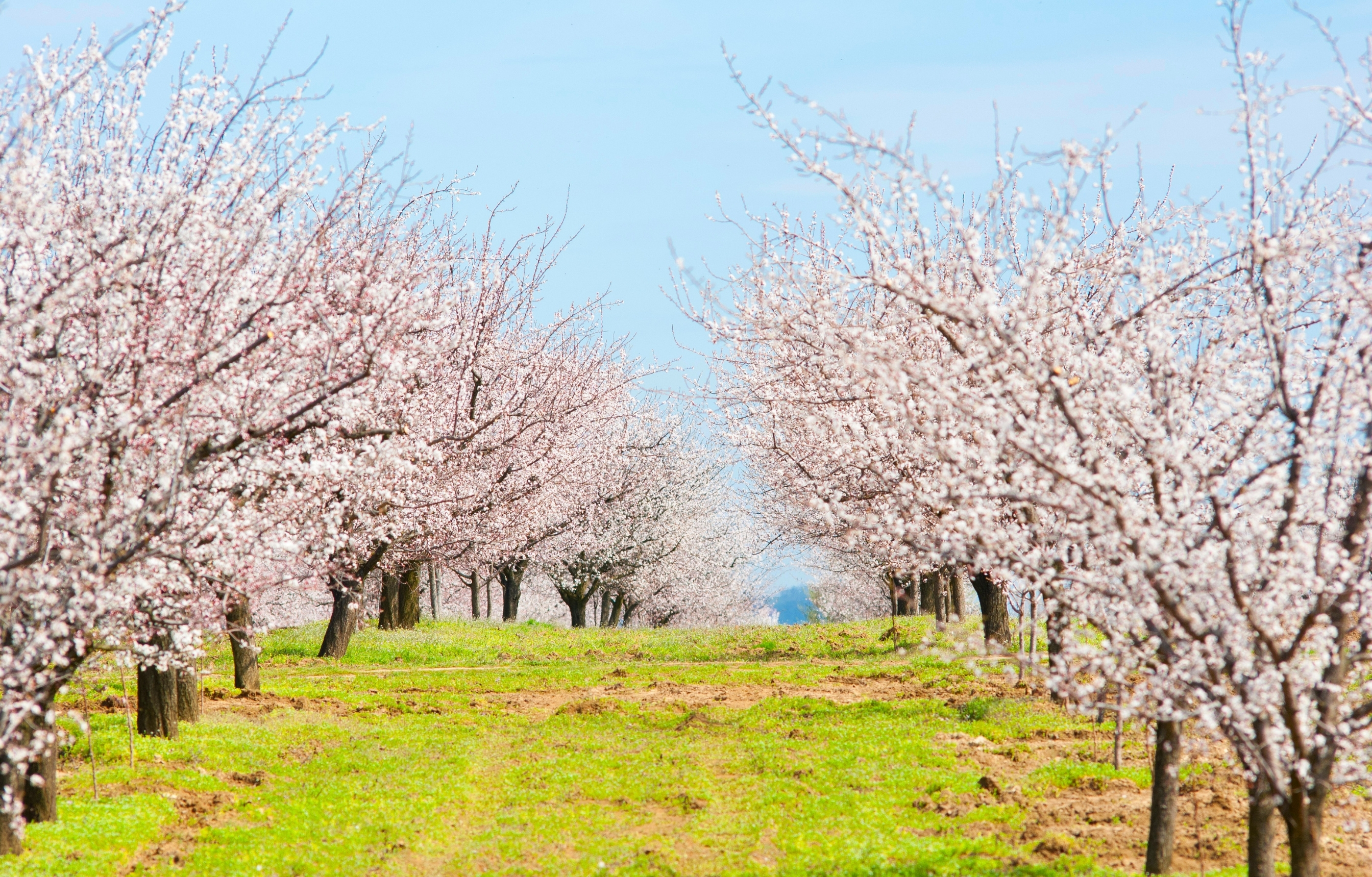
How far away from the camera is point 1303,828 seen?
7.00 meters

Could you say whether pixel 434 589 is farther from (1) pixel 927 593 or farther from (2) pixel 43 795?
(2) pixel 43 795

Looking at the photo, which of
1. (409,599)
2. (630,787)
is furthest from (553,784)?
(409,599)

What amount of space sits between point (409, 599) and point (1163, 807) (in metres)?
27.8

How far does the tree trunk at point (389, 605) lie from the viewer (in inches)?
1280

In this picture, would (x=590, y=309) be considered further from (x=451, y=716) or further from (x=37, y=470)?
(x=37, y=470)

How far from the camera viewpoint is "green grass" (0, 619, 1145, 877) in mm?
9695

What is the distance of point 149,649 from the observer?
933 centimetres

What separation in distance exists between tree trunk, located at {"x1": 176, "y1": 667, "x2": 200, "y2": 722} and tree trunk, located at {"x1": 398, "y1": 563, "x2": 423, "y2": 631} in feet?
55.5

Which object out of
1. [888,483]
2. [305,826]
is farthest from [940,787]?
[305,826]

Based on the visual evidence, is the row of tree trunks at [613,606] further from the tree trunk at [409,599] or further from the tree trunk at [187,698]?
the tree trunk at [187,698]

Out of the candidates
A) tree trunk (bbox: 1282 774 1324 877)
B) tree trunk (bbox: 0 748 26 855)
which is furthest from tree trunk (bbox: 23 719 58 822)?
tree trunk (bbox: 1282 774 1324 877)

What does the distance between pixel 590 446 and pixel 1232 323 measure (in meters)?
31.8

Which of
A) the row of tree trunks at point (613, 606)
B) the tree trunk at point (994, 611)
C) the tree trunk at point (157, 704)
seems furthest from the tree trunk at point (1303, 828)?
the row of tree trunks at point (613, 606)

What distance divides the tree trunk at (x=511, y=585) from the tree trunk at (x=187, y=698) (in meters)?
26.7
